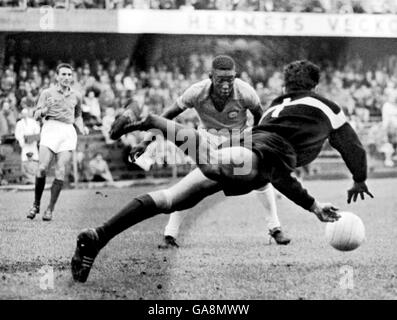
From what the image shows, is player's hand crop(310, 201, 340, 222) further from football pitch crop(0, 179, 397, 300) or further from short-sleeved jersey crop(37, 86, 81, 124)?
short-sleeved jersey crop(37, 86, 81, 124)

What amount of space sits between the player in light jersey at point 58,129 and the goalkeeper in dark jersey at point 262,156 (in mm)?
3640

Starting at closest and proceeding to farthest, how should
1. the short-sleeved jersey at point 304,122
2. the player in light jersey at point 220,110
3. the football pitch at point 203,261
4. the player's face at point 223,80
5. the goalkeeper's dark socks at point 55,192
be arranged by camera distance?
1. the football pitch at point 203,261
2. the short-sleeved jersey at point 304,122
3. the player's face at point 223,80
4. the player in light jersey at point 220,110
5. the goalkeeper's dark socks at point 55,192

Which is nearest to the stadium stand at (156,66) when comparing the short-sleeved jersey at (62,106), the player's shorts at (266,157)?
the short-sleeved jersey at (62,106)

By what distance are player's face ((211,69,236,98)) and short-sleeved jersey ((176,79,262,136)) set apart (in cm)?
23

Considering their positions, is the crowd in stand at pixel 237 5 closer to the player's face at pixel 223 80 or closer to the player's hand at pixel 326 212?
the player's face at pixel 223 80

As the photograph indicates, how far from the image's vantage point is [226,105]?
640 centimetres

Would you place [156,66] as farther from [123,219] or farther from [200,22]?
[123,219]

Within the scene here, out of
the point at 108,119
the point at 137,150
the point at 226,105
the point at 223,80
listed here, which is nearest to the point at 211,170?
the point at 137,150

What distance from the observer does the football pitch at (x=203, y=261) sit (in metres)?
4.45

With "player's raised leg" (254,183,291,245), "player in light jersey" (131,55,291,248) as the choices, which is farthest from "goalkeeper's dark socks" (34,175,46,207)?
"player's raised leg" (254,183,291,245)

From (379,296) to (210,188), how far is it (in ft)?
3.87

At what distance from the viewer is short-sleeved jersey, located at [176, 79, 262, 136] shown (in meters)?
6.25

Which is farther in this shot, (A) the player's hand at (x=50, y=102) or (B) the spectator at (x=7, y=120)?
(B) the spectator at (x=7, y=120)

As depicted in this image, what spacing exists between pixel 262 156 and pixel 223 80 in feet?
4.64
